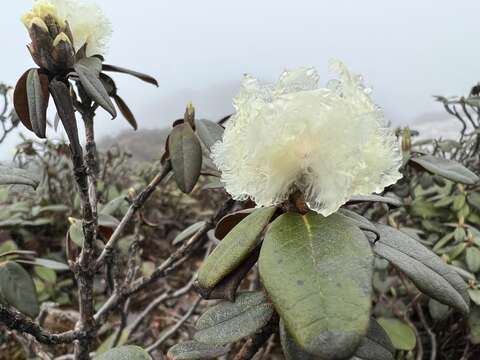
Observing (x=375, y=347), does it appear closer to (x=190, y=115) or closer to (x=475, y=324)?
(x=190, y=115)

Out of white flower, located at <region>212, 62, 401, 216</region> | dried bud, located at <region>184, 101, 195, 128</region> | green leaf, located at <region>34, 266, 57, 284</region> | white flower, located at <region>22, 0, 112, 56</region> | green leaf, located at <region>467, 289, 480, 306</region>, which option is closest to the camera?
white flower, located at <region>212, 62, 401, 216</region>

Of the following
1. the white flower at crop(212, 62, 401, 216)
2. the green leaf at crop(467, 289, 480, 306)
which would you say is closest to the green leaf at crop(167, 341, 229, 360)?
the white flower at crop(212, 62, 401, 216)

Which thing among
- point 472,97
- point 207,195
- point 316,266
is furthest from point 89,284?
point 207,195

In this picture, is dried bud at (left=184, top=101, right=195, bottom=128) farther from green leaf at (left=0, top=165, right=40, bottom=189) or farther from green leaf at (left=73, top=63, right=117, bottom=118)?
green leaf at (left=0, top=165, right=40, bottom=189)

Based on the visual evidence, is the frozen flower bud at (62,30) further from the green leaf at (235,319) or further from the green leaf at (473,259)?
the green leaf at (473,259)

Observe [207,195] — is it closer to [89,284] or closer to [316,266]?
[89,284]

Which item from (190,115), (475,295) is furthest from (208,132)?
(475,295)

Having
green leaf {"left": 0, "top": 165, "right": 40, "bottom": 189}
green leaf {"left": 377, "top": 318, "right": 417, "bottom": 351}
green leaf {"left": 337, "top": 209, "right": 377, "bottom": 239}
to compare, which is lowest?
green leaf {"left": 377, "top": 318, "right": 417, "bottom": 351}
